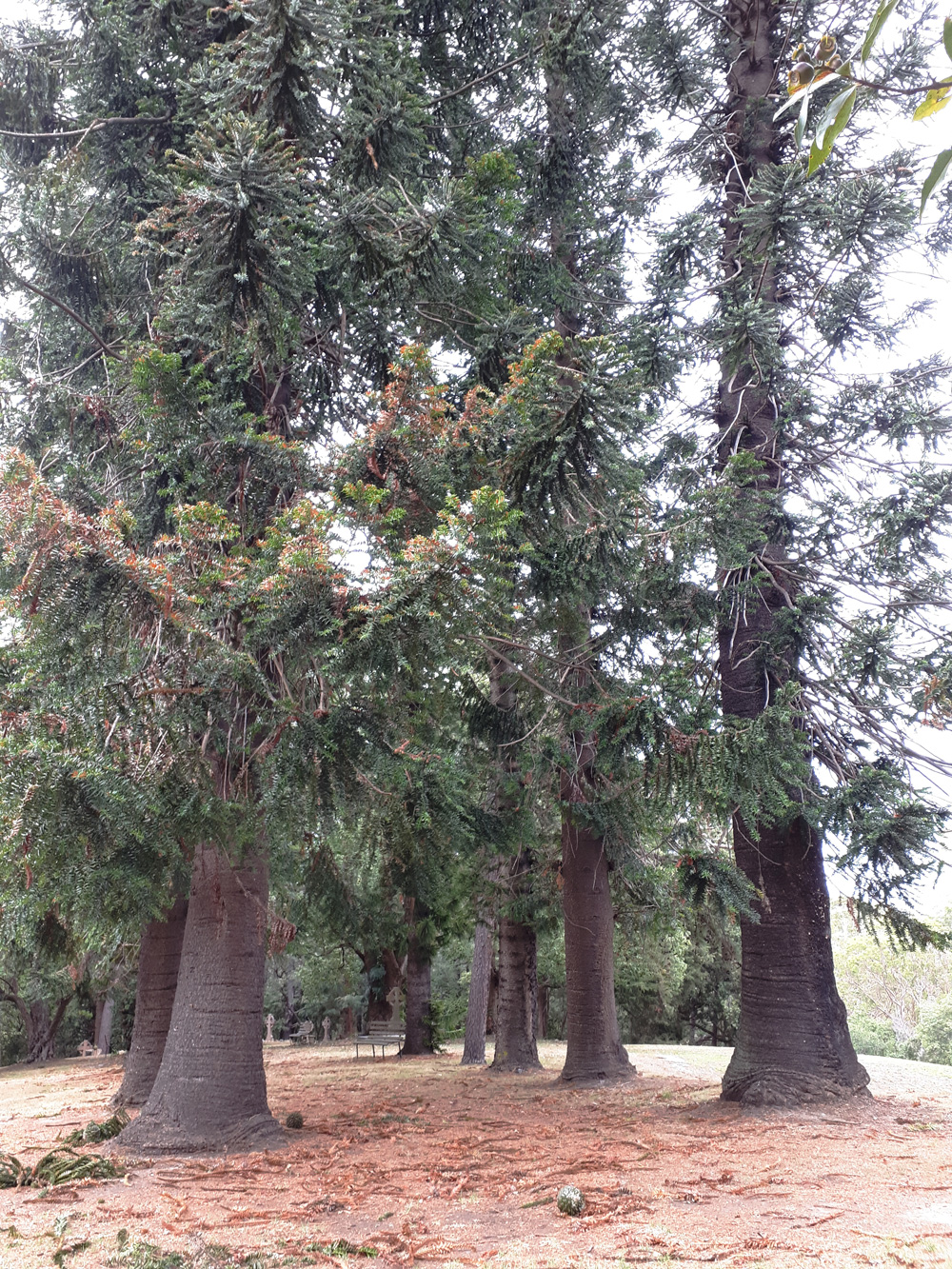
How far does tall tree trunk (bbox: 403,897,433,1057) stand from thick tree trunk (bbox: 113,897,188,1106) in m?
7.53

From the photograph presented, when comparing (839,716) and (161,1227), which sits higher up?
(839,716)

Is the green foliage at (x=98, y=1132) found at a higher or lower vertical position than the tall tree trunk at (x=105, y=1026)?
higher

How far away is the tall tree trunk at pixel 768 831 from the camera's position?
8266 millimetres

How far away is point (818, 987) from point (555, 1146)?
3.31m

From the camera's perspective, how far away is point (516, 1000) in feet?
45.1

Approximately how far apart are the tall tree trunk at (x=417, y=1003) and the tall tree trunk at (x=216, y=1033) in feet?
33.0

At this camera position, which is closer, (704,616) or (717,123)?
(704,616)

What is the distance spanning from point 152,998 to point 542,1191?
21.0ft

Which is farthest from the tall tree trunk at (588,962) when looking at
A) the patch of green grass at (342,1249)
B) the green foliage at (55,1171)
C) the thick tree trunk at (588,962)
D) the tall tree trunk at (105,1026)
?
the tall tree trunk at (105,1026)

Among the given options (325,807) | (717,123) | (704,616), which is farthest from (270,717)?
(717,123)

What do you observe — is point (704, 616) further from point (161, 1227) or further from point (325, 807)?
point (161, 1227)

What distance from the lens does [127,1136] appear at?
689cm

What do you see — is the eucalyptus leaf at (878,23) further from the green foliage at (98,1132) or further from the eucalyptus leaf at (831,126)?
the green foliage at (98,1132)

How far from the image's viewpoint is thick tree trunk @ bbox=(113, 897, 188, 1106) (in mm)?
10047
